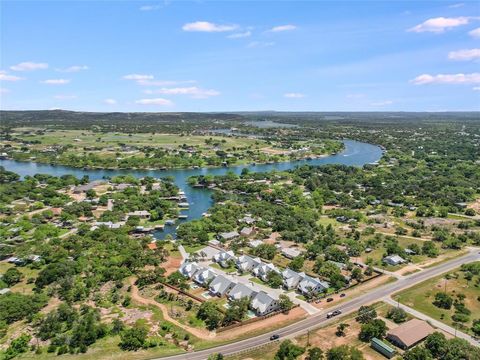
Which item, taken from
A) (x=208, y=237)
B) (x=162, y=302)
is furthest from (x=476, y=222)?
(x=162, y=302)

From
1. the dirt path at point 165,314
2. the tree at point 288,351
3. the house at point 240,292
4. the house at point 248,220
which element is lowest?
the dirt path at point 165,314

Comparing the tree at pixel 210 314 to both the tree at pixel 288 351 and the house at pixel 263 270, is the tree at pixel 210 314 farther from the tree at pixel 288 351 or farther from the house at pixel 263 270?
the house at pixel 263 270

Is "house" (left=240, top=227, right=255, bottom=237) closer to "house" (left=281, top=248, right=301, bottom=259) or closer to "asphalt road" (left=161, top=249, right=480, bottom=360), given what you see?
"house" (left=281, top=248, right=301, bottom=259)

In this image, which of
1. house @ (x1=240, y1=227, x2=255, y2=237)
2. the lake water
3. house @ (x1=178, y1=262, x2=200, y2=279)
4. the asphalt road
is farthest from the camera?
the lake water

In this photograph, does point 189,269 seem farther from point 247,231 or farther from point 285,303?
point 247,231

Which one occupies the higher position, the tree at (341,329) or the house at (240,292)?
the house at (240,292)

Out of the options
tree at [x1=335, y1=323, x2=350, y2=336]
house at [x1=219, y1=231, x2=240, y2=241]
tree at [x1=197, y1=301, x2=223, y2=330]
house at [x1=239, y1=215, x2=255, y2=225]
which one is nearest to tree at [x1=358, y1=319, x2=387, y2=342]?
tree at [x1=335, y1=323, x2=350, y2=336]

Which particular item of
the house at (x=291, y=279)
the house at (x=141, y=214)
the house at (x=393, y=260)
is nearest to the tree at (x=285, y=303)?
the house at (x=291, y=279)
